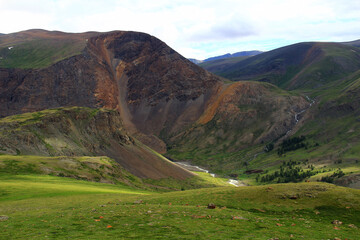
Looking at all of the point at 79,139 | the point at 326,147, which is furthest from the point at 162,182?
the point at 326,147

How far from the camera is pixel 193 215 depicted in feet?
94.7

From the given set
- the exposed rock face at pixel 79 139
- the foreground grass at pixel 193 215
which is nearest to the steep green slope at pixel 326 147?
the exposed rock face at pixel 79 139

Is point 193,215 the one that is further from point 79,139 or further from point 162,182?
point 79,139

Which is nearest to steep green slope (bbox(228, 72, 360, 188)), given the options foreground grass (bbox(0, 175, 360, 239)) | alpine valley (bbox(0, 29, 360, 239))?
alpine valley (bbox(0, 29, 360, 239))

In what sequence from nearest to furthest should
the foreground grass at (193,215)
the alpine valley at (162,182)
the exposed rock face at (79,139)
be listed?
1. the foreground grass at (193,215)
2. the alpine valley at (162,182)
3. the exposed rock face at (79,139)

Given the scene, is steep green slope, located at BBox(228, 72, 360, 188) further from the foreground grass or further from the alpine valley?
the foreground grass

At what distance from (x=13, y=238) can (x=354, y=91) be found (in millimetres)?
218749

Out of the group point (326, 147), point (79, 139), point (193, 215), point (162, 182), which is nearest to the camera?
point (193, 215)

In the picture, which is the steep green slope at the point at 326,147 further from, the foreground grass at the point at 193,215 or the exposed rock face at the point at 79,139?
the foreground grass at the point at 193,215

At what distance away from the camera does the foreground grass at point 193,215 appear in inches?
896

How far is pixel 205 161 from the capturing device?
182875 mm

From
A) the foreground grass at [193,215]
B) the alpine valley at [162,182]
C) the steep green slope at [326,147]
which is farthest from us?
the steep green slope at [326,147]

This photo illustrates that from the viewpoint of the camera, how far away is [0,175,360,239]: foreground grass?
22750mm

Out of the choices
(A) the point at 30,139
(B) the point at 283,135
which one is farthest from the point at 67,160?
(B) the point at 283,135
